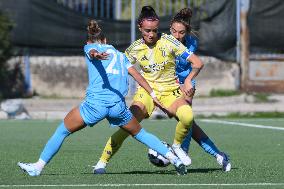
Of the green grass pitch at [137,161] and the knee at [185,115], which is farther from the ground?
the knee at [185,115]

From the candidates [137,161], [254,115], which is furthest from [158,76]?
[254,115]

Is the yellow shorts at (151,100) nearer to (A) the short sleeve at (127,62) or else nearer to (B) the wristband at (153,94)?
(B) the wristband at (153,94)

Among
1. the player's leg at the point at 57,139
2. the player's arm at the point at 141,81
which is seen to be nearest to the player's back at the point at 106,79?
the player's arm at the point at 141,81

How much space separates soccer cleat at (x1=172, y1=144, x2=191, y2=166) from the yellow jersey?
2.08 ft

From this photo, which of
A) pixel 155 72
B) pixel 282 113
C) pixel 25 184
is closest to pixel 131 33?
pixel 282 113

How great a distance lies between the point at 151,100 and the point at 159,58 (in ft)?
1.50

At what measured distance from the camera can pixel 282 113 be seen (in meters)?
22.9

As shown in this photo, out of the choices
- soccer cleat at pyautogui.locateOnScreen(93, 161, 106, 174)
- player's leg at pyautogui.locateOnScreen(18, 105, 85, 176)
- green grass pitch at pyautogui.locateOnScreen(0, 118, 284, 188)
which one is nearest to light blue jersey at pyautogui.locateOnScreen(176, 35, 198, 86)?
green grass pitch at pyautogui.locateOnScreen(0, 118, 284, 188)

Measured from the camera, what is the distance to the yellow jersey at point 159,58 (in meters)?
11.1

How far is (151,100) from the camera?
440 inches

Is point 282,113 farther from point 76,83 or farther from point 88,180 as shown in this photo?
point 88,180

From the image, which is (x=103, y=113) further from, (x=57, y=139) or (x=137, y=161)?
(x=137, y=161)

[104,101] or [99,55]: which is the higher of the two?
[99,55]

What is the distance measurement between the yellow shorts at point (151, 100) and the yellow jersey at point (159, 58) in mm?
44
